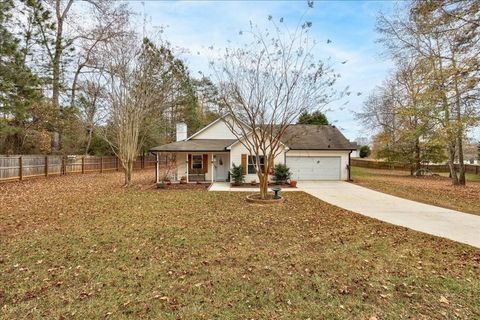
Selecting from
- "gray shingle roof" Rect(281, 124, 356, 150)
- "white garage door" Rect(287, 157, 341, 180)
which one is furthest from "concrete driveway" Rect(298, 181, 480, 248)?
"gray shingle roof" Rect(281, 124, 356, 150)

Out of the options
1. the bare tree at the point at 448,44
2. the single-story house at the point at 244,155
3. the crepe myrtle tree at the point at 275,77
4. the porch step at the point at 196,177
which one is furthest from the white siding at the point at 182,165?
the bare tree at the point at 448,44

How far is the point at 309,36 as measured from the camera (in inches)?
435

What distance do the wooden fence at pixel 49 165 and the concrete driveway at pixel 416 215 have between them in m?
18.2

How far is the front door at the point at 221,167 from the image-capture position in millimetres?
19234

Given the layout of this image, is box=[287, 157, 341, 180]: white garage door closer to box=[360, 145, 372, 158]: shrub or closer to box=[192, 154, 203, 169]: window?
box=[192, 154, 203, 169]: window

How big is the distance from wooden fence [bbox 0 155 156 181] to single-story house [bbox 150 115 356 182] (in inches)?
330

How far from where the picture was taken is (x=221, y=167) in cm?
1939

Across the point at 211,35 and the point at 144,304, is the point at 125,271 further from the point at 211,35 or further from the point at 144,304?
the point at 211,35

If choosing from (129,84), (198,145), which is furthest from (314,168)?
(129,84)

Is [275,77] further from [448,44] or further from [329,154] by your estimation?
[329,154]

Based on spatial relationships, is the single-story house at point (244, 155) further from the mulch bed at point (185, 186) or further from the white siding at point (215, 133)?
the mulch bed at point (185, 186)

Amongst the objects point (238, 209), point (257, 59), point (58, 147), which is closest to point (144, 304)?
point (238, 209)

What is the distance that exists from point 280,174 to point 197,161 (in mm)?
6026

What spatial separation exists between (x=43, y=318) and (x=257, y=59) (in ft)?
36.6
